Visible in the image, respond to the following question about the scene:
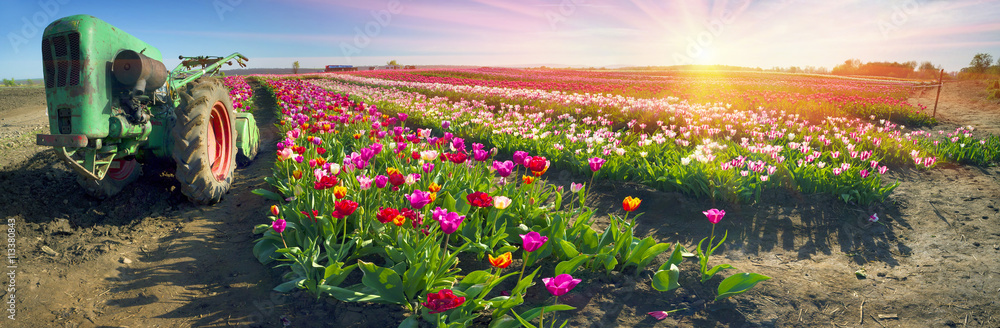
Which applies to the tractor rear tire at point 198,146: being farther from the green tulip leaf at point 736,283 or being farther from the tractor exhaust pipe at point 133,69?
the green tulip leaf at point 736,283

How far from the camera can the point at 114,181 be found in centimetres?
420

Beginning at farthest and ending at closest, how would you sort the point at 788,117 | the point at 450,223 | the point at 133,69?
the point at 788,117 → the point at 133,69 → the point at 450,223

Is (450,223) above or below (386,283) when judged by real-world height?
above

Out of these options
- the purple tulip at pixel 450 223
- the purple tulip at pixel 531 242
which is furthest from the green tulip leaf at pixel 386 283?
the purple tulip at pixel 531 242

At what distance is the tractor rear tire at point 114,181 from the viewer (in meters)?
3.98

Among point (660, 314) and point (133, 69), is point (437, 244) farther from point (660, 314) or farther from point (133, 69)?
point (133, 69)

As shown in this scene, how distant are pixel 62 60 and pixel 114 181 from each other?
1.39 m

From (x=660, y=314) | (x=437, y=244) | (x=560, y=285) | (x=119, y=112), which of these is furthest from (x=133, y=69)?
(x=660, y=314)

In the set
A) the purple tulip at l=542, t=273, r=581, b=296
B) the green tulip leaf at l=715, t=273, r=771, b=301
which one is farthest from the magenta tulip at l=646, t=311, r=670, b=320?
the purple tulip at l=542, t=273, r=581, b=296

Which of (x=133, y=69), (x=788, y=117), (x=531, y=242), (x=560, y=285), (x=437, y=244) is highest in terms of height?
(x=133, y=69)

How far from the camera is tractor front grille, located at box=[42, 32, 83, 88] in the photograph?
3.23 meters

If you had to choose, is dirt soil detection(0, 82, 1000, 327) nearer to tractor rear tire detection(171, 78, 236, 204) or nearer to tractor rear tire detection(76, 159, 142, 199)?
tractor rear tire detection(76, 159, 142, 199)

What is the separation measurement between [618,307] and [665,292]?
17.2 inches

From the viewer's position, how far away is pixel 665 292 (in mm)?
3104
